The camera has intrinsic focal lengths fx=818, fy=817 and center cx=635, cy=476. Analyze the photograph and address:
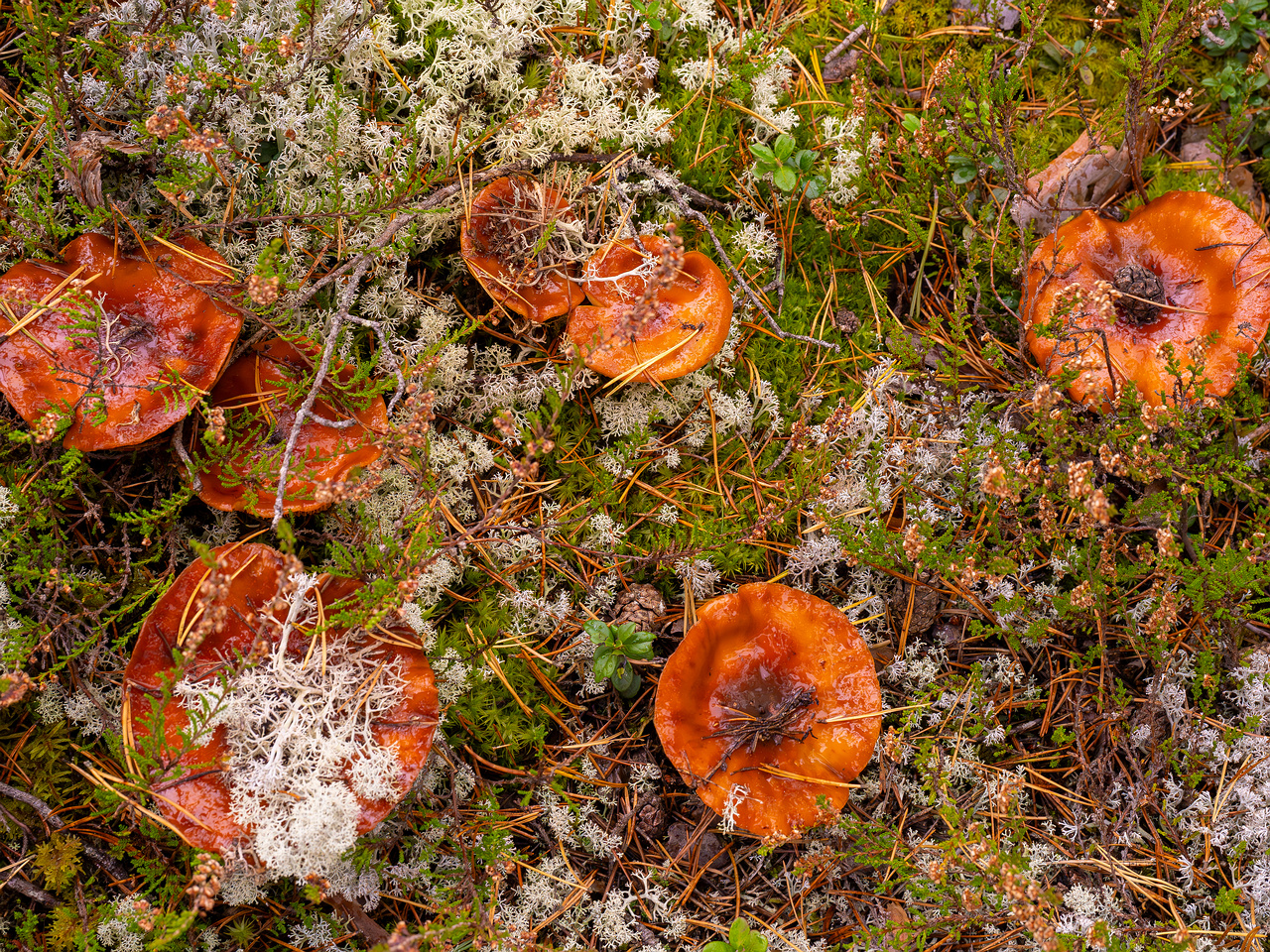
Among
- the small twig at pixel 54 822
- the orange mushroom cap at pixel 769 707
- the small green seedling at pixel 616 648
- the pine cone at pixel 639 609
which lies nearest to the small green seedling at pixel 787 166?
the orange mushroom cap at pixel 769 707

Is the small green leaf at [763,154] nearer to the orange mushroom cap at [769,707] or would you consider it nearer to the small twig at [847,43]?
the small twig at [847,43]

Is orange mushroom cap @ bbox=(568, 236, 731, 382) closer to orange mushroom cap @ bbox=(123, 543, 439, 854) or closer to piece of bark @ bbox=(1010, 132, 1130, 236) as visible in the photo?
orange mushroom cap @ bbox=(123, 543, 439, 854)

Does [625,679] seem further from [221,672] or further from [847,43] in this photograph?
[847,43]

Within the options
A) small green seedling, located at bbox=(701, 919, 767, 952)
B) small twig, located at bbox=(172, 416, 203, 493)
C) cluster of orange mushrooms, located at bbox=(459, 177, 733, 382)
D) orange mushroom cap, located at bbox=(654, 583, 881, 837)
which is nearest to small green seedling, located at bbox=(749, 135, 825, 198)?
cluster of orange mushrooms, located at bbox=(459, 177, 733, 382)

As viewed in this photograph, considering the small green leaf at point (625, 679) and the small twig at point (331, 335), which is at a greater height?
the small twig at point (331, 335)

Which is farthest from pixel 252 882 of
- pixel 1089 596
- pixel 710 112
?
pixel 710 112

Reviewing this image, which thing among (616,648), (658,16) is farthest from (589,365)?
(658,16)
